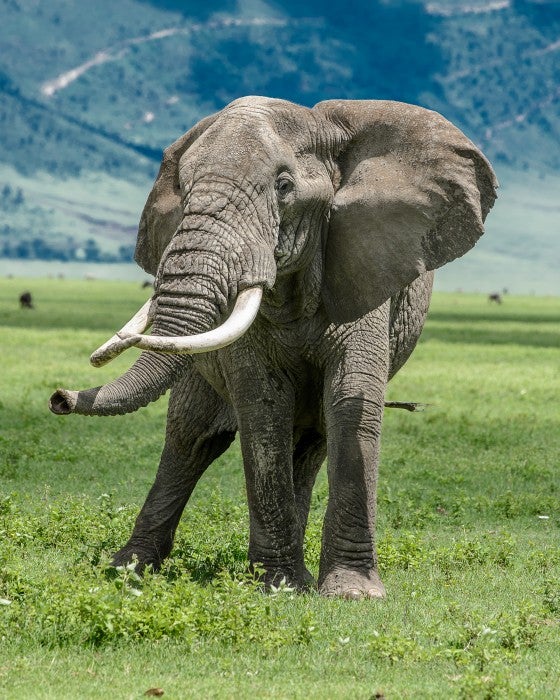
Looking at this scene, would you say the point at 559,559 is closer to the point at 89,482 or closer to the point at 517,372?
the point at 89,482

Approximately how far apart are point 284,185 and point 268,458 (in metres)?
1.56

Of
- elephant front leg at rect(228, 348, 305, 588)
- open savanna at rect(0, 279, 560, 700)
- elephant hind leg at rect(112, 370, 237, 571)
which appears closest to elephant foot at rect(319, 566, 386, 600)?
open savanna at rect(0, 279, 560, 700)

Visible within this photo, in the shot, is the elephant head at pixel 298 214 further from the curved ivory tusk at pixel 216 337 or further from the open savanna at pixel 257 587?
the open savanna at pixel 257 587

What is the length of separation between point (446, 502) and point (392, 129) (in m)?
4.50

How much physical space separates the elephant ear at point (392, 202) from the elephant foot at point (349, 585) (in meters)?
1.43

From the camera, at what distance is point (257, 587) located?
8.22m

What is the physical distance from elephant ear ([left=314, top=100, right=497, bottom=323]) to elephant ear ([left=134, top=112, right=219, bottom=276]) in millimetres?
847

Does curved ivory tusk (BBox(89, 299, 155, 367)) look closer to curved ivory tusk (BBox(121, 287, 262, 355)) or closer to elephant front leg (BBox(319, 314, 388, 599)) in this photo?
curved ivory tusk (BBox(121, 287, 262, 355))

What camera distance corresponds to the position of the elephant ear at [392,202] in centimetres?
827

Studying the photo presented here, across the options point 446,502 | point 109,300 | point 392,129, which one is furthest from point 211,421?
point 109,300

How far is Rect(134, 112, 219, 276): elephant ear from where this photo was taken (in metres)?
8.61

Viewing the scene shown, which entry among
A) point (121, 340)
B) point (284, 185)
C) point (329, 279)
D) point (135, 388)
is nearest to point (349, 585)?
point (135, 388)

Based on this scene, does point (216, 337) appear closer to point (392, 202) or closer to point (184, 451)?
point (392, 202)

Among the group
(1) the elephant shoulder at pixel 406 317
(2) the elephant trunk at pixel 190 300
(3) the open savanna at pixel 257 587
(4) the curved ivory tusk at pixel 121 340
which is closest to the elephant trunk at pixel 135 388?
(2) the elephant trunk at pixel 190 300
